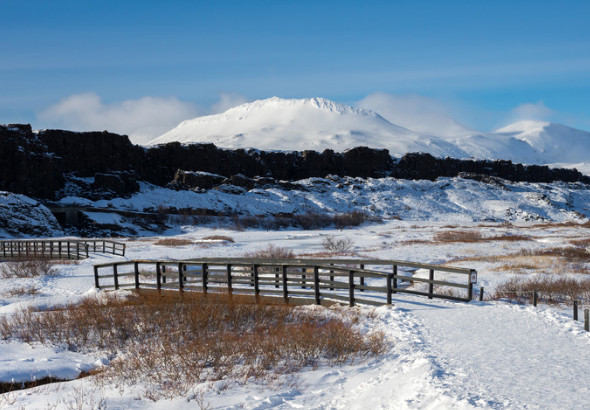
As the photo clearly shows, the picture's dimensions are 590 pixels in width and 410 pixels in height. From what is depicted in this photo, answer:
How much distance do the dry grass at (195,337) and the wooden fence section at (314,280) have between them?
125cm

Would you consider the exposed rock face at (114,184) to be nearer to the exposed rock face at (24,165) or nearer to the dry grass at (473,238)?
the exposed rock face at (24,165)

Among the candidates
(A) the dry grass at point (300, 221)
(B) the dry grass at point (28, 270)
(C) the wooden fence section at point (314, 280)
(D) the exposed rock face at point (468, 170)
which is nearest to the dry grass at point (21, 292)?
(C) the wooden fence section at point (314, 280)

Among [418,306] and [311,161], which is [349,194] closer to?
[311,161]

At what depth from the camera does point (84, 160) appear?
4092 inches

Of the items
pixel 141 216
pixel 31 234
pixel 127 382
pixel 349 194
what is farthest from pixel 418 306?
pixel 349 194

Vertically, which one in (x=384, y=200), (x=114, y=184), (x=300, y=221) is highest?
(x=114, y=184)

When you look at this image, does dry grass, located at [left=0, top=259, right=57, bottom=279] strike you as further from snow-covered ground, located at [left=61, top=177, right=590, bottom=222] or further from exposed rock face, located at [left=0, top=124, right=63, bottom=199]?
exposed rock face, located at [left=0, top=124, right=63, bottom=199]

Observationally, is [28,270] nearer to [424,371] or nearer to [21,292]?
[21,292]

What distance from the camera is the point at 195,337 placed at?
11289 mm

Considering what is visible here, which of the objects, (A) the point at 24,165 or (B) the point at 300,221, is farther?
(A) the point at 24,165

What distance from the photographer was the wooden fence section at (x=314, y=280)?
14.6 m

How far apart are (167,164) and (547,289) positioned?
375ft

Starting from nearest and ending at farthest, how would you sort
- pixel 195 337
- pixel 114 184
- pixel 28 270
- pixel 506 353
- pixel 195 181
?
pixel 506 353
pixel 195 337
pixel 28 270
pixel 114 184
pixel 195 181

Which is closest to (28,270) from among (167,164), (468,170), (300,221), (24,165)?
(300,221)
